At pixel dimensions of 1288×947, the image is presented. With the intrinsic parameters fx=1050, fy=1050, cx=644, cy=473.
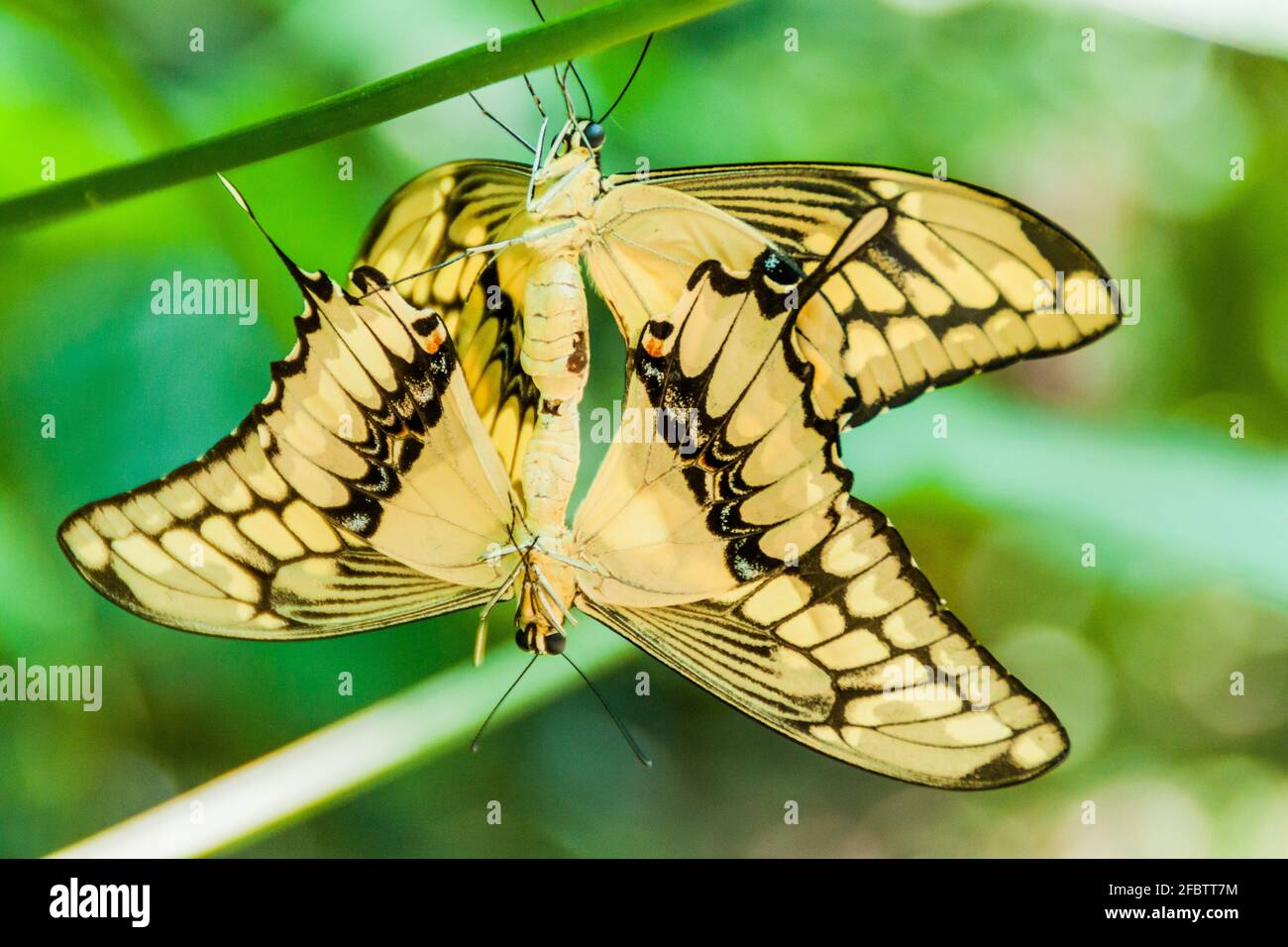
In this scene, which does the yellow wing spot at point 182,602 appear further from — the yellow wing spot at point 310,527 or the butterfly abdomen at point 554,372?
the butterfly abdomen at point 554,372

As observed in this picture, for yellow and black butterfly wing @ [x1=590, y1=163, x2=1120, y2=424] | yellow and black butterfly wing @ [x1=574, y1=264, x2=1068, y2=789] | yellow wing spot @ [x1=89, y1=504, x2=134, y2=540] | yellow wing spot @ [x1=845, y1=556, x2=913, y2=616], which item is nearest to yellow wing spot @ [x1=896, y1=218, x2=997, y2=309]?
yellow and black butterfly wing @ [x1=590, y1=163, x2=1120, y2=424]

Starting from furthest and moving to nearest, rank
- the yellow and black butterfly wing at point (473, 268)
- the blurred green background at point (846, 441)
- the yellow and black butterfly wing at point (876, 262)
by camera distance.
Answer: the blurred green background at point (846, 441) < the yellow and black butterfly wing at point (473, 268) < the yellow and black butterfly wing at point (876, 262)

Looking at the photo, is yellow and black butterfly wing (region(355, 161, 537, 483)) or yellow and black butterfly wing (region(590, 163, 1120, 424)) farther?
yellow and black butterfly wing (region(355, 161, 537, 483))

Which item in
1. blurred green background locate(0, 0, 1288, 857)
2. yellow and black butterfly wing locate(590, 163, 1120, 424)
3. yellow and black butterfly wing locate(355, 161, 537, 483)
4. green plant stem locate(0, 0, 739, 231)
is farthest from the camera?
blurred green background locate(0, 0, 1288, 857)

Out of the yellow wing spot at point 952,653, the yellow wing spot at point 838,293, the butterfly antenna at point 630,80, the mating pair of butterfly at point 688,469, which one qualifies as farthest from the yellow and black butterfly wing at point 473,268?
the yellow wing spot at point 952,653

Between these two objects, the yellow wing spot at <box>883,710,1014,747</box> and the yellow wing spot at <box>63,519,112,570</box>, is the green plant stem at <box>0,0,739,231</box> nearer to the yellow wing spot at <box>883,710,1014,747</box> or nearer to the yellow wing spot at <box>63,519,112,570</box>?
the yellow wing spot at <box>63,519,112,570</box>

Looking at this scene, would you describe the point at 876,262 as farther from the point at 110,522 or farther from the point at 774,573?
the point at 110,522
